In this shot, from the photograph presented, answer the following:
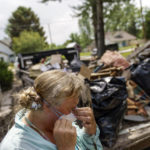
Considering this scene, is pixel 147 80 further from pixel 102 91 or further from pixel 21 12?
pixel 21 12

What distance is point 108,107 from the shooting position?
2436 mm

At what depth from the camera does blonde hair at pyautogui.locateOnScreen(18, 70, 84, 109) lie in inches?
47.0

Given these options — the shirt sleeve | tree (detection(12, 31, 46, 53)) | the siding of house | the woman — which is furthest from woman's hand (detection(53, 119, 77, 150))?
tree (detection(12, 31, 46, 53))

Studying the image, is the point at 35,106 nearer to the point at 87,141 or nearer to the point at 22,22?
the point at 87,141

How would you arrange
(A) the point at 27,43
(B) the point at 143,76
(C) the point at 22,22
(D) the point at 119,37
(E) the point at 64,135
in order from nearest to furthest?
(E) the point at 64,135
(B) the point at 143,76
(A) the point at 27,43
(C) the point at 22,22
(D) the point at 119,37

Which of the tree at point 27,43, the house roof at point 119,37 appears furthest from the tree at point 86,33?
the tree at point 27,43

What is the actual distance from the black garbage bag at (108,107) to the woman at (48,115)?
1138 mm

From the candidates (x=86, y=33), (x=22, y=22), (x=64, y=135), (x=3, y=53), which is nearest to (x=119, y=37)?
(x=86, y=33)

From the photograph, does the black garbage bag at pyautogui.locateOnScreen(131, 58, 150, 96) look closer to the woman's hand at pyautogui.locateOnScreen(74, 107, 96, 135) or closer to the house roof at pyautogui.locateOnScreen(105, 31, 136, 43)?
the woman's hand at pyautogui.locateOnScreen(74, 107, 96, 135)

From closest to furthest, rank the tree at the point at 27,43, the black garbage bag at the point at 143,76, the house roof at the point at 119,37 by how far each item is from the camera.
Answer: the black garbage bag at the point at 143,76 → the tree at the point at 27,43 → the house roof at the point at 119,37

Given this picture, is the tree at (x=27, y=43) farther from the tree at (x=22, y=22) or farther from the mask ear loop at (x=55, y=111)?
Answer: the mask ear loop at (x=55, y=111)

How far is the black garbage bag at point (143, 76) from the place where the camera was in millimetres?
3424

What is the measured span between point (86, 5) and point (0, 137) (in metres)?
8.87

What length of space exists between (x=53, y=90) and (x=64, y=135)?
328mm
